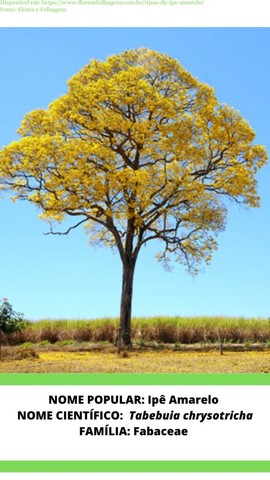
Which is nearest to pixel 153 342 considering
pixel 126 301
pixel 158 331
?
pixel 158 331

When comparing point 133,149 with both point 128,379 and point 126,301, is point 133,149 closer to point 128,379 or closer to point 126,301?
point 126,301

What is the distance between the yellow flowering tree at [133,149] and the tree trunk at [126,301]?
0.03 meters

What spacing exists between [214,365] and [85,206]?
830cm

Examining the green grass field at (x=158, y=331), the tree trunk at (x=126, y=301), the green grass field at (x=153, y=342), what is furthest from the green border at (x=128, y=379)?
the green grass field at (x=158, y=331)

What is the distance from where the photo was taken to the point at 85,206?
20.2m

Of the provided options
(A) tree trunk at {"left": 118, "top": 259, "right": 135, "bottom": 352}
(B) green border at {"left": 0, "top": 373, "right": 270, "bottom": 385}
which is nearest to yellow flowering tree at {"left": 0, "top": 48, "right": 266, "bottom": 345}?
(A) tree trunk at {"left": 118, "top": 259, "right": 135, "bottom": 352}

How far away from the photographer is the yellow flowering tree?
19.7 meters

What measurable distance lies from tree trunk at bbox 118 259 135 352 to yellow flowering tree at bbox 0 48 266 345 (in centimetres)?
3

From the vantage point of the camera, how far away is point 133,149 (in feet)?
70.6

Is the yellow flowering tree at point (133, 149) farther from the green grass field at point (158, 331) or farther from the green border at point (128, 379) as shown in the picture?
the green border at point (128, 379)

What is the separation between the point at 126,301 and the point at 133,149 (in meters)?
5.32

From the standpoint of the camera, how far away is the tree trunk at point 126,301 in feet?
65.1
